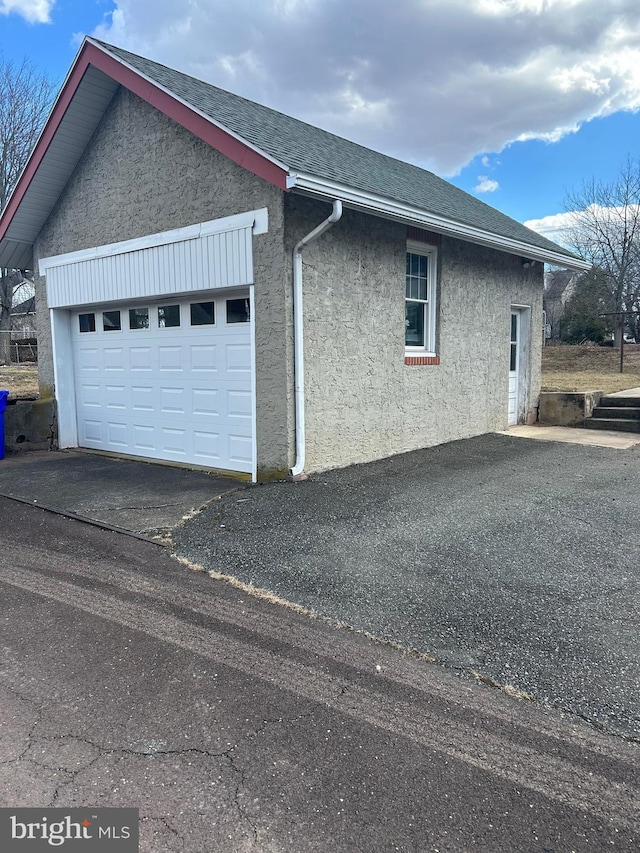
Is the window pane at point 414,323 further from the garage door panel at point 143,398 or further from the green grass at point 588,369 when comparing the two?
the green grass at point 588,369

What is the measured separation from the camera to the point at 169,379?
29.0 feet

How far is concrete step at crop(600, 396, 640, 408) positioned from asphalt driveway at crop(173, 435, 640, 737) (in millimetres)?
4166

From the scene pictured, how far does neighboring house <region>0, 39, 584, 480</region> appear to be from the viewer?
282 inches

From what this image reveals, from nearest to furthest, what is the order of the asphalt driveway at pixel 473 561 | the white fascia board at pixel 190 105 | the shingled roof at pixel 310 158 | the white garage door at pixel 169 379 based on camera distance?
the asphalt driveway at pixel 473 561 → the white fascia board at pixel 190 105 → the shingled roof at pixel 310 158 → the white garage door at pixel 169 379

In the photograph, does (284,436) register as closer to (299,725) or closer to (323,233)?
(323,233)

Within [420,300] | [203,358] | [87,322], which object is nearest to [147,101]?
[203,358]

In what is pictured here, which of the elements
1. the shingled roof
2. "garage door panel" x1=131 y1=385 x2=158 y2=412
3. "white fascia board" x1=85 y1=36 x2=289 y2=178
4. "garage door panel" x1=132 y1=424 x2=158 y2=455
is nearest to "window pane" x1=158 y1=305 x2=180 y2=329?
"garage door panel" x1=131 y1=385 x2=158 y2=412

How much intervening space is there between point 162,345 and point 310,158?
3.47 m

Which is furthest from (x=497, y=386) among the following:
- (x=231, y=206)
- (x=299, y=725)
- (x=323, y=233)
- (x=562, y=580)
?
(x=299, y=725)

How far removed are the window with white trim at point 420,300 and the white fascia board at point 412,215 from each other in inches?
24.8

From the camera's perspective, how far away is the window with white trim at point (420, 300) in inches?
360

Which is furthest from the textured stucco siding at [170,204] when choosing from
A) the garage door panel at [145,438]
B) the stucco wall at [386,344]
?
the garage door panel at [145,438]

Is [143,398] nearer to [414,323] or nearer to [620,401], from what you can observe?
[414,323]

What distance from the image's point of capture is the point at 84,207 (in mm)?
9461
